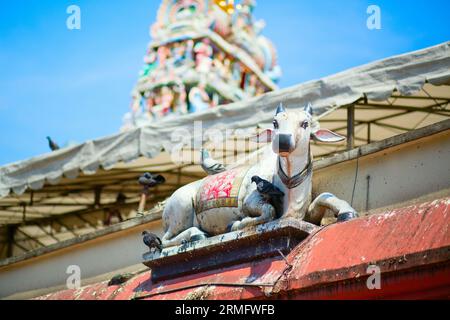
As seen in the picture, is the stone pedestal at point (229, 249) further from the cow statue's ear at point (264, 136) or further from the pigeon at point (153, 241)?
the cow statue's ear at point (264, 136)

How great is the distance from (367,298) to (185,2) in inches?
773

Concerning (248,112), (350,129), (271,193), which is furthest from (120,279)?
(350,129)

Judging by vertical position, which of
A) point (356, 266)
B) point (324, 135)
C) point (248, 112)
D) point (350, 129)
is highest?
point (248, 112)

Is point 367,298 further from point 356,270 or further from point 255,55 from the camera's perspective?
point 255,55

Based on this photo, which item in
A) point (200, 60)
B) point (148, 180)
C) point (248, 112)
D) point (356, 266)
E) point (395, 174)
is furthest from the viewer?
point (200, 60)

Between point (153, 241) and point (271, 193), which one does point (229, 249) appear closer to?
point (271, 193)

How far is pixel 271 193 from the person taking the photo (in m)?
8.38

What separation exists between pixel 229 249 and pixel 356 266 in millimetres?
1605

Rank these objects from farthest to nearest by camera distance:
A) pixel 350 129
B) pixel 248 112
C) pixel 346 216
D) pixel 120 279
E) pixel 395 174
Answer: pixel 248 112 → pixel 350 129 → pixel 120 279 → pixel 395 174 → pixel 346 216

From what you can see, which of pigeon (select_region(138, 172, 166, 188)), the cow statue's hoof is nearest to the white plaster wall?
the cow statue's hoof

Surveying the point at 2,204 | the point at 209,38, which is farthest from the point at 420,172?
the point at 209,38

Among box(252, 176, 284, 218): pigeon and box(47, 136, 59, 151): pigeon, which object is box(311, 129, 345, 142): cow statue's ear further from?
box(47, 136, 59, 151): pigeon

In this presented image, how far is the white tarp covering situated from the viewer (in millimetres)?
10391
